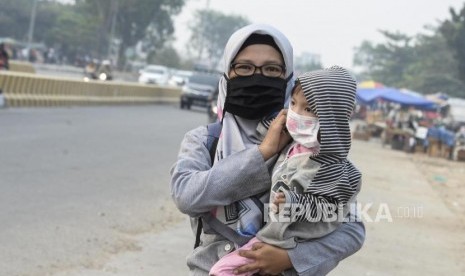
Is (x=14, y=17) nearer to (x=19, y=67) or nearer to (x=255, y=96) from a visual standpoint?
(x=19, y=67)

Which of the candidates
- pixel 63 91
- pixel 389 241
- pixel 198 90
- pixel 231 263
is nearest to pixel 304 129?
pixel 231 263

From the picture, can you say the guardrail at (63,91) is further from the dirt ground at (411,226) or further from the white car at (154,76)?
the white car at (154,76)

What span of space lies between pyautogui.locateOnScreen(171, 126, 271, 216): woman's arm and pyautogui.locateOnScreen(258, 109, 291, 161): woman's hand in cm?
2

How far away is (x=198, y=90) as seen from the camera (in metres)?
34.3

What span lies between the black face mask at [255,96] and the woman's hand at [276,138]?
125mm

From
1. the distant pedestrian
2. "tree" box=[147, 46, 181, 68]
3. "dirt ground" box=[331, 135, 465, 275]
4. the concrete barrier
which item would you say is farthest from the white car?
"tree" box=[147, 46, 181, 68]

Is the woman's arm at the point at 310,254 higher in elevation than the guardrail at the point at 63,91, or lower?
higher

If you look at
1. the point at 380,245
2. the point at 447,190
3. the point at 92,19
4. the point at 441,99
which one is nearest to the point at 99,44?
the point at 92,19

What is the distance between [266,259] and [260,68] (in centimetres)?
63

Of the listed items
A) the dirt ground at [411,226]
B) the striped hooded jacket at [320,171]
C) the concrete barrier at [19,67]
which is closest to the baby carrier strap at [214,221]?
the striped hooded jacket at [320,171]

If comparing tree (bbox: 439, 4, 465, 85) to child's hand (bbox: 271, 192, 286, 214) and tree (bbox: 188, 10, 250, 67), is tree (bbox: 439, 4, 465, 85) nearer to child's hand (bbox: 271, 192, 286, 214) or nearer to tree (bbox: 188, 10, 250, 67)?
Result: child's hand (bbox: 271, 192, 286, 214)

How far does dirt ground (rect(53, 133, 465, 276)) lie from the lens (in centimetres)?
623

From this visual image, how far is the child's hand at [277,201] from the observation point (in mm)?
2230

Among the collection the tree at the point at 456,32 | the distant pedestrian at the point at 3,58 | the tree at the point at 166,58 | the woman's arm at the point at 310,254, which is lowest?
the tree at the point at 166,58
